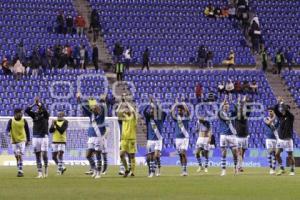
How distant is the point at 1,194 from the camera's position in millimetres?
21062

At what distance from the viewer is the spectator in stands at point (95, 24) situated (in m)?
54.8

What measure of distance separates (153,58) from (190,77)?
10.0 feet

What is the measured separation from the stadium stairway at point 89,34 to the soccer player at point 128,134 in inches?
965

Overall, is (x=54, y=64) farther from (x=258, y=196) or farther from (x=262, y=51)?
(x=258, y=196)

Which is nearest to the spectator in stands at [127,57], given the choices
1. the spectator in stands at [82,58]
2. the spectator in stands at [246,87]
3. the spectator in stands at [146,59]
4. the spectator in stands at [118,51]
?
the spectator in stands at [118,51]

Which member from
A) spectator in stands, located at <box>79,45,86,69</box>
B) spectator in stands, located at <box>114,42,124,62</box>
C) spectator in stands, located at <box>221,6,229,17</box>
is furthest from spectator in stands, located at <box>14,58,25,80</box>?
spectator in stands, located at <box>221,6,229,17</box>

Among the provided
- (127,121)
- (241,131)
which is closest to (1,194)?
(127,121)

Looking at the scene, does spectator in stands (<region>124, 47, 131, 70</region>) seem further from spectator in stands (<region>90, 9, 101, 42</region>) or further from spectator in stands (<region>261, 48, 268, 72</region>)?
spectator in stands (<region>261, 48, 268, 72</region>)

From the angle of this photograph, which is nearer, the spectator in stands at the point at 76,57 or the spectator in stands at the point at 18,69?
the spectator in stands at the point at 18,69

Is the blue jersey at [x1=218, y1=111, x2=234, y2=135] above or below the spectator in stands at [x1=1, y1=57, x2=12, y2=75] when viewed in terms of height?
below

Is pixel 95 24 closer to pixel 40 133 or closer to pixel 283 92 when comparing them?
pixel 283 92

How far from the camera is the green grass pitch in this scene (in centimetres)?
2059

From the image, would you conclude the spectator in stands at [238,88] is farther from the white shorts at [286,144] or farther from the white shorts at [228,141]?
the white shorts at [286,144]

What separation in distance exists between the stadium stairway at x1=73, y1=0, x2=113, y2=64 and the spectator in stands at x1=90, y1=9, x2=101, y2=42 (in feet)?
1.13
